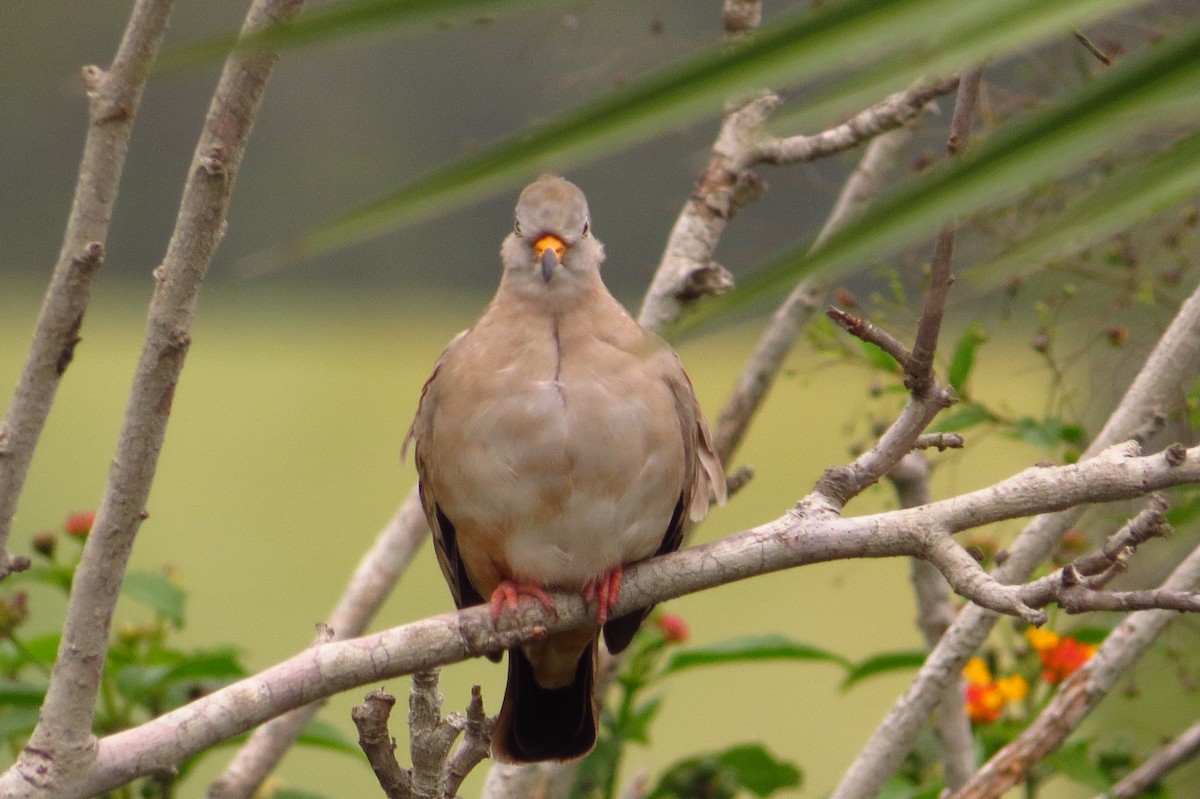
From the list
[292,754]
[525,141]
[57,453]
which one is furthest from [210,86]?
[525,141]

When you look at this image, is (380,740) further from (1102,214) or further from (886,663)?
(886,663)

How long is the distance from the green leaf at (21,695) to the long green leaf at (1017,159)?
207 cm

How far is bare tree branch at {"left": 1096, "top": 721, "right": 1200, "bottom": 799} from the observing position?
2178mm

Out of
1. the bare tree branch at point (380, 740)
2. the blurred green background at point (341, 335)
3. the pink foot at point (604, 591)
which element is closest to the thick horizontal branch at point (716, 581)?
the bare tree branch at point (380, 740)

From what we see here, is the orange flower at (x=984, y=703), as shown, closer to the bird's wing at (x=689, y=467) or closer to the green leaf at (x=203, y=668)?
the bird's wing at (x=689, y=467)

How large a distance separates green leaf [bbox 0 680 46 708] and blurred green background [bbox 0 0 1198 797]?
5.55ft

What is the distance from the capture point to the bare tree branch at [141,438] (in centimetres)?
126

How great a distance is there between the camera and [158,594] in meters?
2.25

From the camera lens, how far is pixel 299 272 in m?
4.10

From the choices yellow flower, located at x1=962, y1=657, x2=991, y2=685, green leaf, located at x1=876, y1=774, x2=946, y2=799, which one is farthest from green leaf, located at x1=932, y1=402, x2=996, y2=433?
green leaf, located at x1=876, y1=774, x2=946, y2=799

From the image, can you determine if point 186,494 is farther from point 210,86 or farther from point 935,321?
point 935,321

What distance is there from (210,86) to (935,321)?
297 cm

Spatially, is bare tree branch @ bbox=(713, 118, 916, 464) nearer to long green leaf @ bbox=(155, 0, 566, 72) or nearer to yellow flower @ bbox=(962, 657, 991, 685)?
yellow flower @ bbox=(962, 657, 991, 685)

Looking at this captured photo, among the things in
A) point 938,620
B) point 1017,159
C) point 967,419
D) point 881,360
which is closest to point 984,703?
point 938,620
